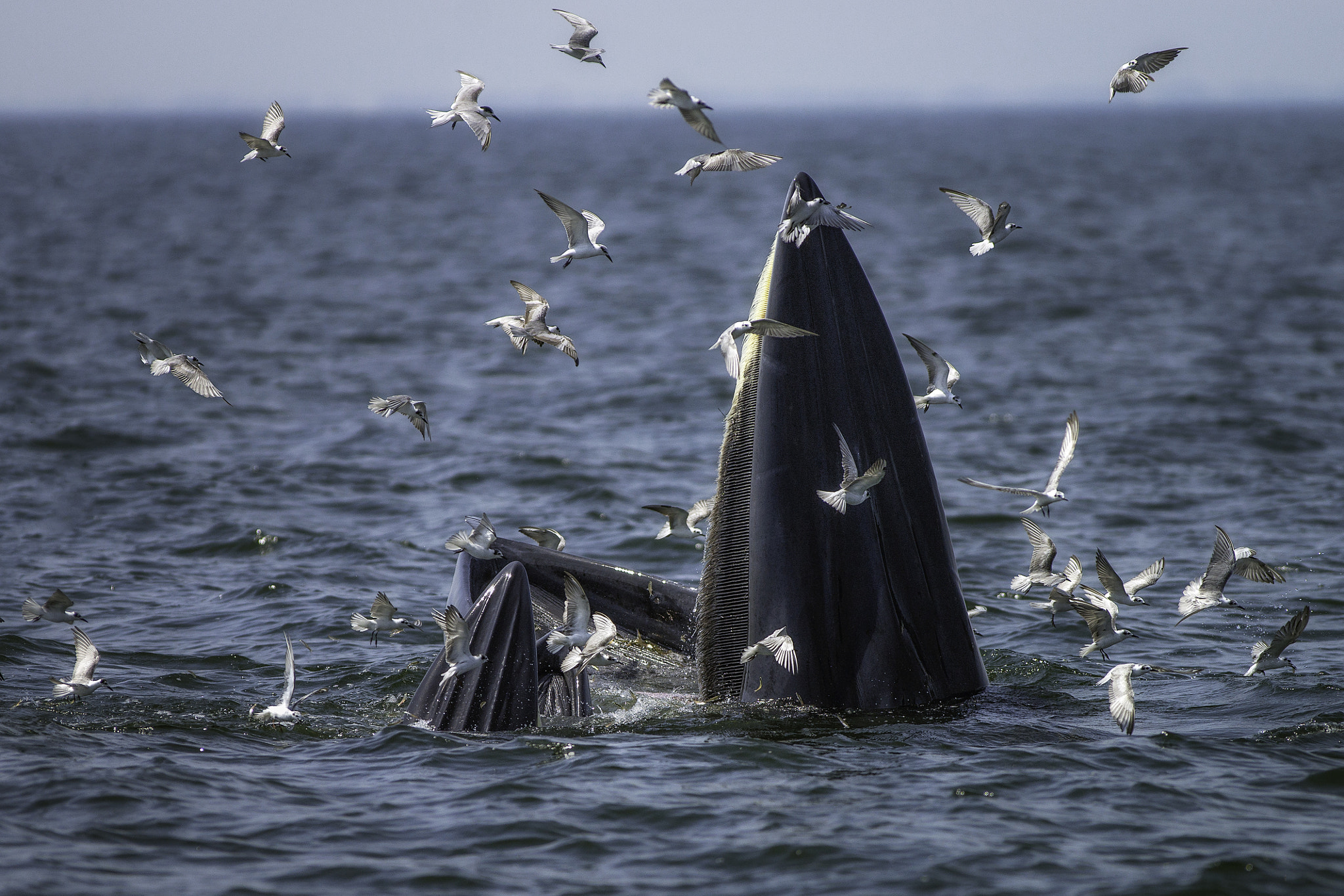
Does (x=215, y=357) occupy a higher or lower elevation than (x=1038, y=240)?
lower

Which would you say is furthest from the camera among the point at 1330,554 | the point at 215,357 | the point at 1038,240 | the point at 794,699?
the point at 1038,240

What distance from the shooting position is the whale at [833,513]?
6.67m

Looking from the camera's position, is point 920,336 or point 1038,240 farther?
point 1038,240

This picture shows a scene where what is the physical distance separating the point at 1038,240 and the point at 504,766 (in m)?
43.4

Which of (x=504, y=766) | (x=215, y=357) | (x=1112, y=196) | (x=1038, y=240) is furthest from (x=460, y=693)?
(x=1112, y=196)

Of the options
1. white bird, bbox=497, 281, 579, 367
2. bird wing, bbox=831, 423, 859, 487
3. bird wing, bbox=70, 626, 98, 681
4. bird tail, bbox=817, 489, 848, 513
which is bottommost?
bird wing, bbox=70, 626, 98, 681

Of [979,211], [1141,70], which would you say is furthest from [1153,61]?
[979,211]

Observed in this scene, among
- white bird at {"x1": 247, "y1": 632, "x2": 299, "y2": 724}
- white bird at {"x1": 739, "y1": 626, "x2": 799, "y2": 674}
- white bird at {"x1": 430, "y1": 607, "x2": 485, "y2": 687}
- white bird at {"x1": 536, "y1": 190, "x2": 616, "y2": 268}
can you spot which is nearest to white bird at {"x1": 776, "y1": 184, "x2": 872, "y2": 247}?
white bird at {"x1": 739, "y1": 626, "x2": 799, "y2": 674}

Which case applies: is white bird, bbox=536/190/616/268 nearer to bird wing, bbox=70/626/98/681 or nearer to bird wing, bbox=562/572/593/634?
bird wing, bbox=562/572/593/634

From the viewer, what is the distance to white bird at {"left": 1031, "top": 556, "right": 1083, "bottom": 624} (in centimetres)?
780

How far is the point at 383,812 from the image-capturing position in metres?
6.39

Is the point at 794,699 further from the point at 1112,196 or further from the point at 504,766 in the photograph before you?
the point at 1112,196

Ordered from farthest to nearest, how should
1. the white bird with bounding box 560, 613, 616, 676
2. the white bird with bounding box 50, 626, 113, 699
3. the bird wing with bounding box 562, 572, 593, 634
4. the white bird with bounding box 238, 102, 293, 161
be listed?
the white bird with bounding box 238, 102, 293, 161 < the white bird with bounding box 50, 626, 113, 699 < the bird wing with bounding box 562, 572, 593, 634 < the white bird with bounding box 560, 613, 616, 676

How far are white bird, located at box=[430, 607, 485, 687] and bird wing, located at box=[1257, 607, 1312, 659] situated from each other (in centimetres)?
418
